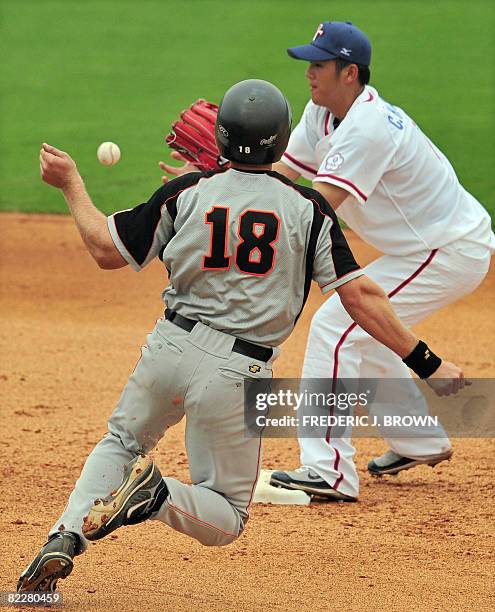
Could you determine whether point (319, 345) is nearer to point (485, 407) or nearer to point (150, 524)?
point (150, 524)

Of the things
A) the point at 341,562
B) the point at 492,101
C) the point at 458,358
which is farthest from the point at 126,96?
the point at 341,562

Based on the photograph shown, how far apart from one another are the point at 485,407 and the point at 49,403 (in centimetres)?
261

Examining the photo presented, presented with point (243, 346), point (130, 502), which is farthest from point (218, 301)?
point (130, 502)

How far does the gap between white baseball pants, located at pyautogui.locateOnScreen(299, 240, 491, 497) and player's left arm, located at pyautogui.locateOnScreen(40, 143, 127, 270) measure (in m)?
1.74

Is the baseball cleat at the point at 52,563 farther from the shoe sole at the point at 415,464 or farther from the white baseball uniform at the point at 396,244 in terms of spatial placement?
the shoe sole at the point at 415,464

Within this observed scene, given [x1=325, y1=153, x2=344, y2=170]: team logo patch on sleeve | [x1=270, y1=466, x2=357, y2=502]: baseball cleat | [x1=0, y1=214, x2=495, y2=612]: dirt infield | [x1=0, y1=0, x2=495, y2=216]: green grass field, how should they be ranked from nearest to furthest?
[x1=0, y1=214, x2=495, y2=612]: dirt infield → [x1=325, y1=153, x2=344, y2=170]: team logo patch on sleeve → [x1=270, y1=466, x2=357, y2=502]: baseball cleat → [x1=0, y1=0, x2=495, y2=216]: green grass field

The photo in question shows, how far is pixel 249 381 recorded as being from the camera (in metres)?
3.51

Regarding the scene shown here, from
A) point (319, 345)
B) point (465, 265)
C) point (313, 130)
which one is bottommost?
point (319, 345)

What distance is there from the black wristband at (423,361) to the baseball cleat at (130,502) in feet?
3.03

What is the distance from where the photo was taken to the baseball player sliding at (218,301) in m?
3.45

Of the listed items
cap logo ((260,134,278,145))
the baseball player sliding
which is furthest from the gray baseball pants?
cap logo ((260,134,278,145))

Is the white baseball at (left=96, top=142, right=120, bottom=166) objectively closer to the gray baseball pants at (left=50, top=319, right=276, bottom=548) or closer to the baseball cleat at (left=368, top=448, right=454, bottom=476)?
the gray baseball pants at (left=50, top=319, right=276, bottom=548)

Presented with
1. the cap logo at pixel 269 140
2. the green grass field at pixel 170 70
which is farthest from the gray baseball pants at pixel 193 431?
the green grass field at pixel 170 70

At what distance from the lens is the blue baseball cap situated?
5.08m
